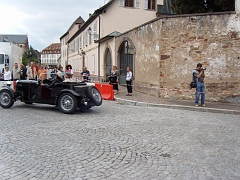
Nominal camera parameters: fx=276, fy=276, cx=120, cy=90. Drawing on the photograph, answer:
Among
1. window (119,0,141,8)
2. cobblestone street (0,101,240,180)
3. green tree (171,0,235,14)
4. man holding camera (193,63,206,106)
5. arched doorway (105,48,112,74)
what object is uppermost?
window (119,0,141,8)

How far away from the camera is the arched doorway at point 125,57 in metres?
17.3

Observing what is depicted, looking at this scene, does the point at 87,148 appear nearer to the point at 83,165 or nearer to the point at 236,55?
the point at 83,165

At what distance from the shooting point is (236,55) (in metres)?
11.7

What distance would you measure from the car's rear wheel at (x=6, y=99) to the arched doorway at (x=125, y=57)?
28.9ft

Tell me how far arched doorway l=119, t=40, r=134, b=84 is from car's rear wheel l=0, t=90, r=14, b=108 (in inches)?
347

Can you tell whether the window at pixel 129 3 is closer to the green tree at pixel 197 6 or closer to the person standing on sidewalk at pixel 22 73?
the green tree at pixel 197 6

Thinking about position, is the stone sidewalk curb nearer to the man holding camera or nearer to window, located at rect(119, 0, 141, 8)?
the man holding camera

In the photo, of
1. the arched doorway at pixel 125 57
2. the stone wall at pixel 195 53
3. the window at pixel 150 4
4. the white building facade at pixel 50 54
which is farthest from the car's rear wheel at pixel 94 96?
the white building facade at pixel 50 54

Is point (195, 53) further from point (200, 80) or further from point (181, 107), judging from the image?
point (181, 107)

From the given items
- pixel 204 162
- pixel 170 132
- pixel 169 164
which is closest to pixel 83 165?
pixel 169 164

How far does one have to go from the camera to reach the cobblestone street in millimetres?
4211

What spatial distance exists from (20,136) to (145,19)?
69.5 feet

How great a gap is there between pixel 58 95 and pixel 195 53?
6.58 metres

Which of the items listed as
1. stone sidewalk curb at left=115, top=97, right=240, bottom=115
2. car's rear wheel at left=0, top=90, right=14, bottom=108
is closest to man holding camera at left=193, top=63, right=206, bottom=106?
stone sidewalk curb at left=115, top=97, right=240, bottom=115
